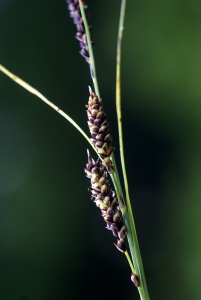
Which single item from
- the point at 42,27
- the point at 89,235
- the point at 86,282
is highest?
the point at 42,27

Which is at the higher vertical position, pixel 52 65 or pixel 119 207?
pixel 52 65

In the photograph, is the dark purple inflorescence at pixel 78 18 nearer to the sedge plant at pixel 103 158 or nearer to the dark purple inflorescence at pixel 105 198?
the sedge plant at pixel 103 158

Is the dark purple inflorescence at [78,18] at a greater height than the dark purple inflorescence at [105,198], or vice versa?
the dark purple inflorescence at [78,18]

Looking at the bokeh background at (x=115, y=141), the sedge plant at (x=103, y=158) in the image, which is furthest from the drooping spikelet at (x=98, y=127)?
the bokeh background at (x=115, y=141)

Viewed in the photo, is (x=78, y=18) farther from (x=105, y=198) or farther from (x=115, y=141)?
(x=115, y=141)

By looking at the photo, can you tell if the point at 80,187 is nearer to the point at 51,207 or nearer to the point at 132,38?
the point at 51,207

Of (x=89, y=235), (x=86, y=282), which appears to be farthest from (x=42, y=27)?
(x=86, y=282)

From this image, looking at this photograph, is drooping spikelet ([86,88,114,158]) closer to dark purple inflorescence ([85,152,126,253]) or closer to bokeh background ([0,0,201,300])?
dark purple inflorescence ([85,152,126,253])
